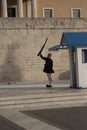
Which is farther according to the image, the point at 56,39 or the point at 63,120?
the point at 56,39

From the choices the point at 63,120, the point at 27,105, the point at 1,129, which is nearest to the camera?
the point at 1,129

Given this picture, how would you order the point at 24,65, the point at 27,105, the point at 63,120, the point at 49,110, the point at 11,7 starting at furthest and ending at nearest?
the point at 11,7 < the point at 24,65 < the point at 27,105 < the point at 49,110 < the point at 63,120

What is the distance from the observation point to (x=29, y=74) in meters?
33.5

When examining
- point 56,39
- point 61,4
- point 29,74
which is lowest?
point 29,74

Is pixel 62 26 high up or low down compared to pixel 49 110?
up

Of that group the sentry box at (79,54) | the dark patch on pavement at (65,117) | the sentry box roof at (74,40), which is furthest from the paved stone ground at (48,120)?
the sentry box roof at (74,40)

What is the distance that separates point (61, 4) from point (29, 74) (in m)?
21.0

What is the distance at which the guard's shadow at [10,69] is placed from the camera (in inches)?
1304

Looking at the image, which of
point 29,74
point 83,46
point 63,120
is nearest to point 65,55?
point 29,74

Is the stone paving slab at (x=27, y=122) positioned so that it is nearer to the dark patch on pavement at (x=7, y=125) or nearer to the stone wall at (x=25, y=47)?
the dark patch on pavement at (x=7, y=125)

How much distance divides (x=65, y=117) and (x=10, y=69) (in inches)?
792

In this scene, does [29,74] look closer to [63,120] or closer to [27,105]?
[27,105]

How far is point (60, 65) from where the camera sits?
114 ft

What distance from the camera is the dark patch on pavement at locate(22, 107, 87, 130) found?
11.9 meters
